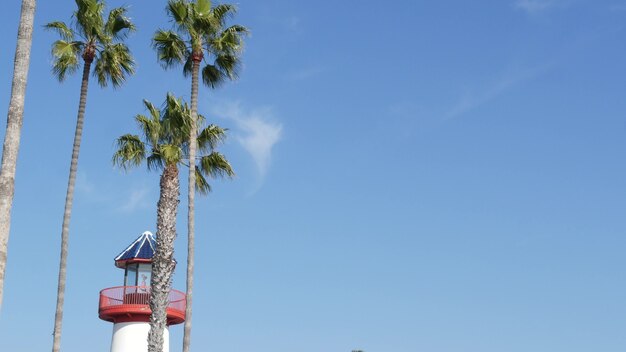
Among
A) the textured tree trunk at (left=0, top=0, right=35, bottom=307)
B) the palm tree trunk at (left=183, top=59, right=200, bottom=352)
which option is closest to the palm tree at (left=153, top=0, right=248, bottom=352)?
the palm tree trunk at (left=183, top=59, right=200, bottom=352)

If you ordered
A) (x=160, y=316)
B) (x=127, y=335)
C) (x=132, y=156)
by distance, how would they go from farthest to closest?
(x=127, y=335), (x=132, y=156), (x=160, y=316)

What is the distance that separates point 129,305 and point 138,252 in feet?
8.81

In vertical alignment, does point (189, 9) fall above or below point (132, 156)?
above

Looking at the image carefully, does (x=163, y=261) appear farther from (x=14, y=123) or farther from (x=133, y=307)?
(x=14, y=123)

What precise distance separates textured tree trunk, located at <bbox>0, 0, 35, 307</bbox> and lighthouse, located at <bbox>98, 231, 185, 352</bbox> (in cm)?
2672

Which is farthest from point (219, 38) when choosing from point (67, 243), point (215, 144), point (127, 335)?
point (127, 335)

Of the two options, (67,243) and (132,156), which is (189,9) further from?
(67,243)

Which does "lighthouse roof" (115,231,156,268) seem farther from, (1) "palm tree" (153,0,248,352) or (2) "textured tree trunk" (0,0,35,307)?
(2) "textured tree trunk" (0,0,35,307)

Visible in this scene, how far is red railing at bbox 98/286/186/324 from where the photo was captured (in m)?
43.6

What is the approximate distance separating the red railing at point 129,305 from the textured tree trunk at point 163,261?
7.03 metres

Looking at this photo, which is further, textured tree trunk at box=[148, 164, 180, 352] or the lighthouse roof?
the lighthouse roof

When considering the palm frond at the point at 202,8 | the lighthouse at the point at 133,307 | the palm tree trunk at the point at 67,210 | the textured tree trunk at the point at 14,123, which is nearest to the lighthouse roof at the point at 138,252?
the lighthouse at the point at 133,307

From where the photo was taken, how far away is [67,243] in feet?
122

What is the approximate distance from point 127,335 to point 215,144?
10310 mm
